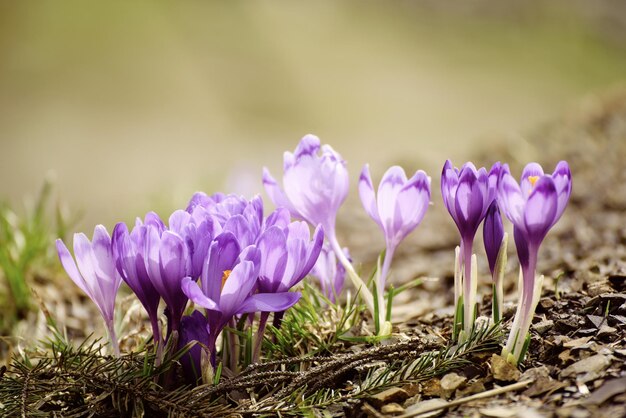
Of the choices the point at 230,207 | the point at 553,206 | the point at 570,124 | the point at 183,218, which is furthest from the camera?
the point at 570,124

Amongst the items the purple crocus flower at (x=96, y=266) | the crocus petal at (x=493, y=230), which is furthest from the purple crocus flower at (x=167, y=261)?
the crocus petal at (x=493, y=230)

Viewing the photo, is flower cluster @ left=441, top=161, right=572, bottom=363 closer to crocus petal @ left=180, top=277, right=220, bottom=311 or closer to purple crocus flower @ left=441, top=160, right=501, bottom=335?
purple crocus flower @ left=441, top=160, right=501, bottom=335

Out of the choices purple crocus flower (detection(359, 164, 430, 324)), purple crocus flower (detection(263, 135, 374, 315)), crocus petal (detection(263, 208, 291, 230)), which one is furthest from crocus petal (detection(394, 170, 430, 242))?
crocus petal (detection(263, 208, 291, 230))

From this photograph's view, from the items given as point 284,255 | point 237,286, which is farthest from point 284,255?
point 237,286

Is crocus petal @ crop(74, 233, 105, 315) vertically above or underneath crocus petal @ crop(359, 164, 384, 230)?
underneath

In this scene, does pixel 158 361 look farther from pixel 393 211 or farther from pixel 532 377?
pixel 532 377

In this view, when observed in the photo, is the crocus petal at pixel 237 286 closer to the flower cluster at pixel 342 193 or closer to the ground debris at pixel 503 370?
the flower cluster at pixel 342 193

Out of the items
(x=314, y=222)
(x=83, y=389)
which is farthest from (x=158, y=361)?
(x=314, y=222)

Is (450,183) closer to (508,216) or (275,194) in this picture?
(508,216)
